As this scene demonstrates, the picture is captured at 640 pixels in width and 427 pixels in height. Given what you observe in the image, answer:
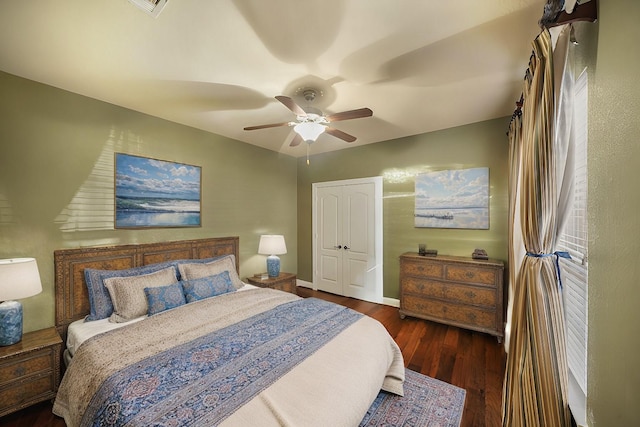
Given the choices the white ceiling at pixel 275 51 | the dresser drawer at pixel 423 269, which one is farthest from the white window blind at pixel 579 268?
the dresser drawer at pixel 423 269

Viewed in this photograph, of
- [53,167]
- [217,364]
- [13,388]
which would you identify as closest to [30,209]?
[53,167]

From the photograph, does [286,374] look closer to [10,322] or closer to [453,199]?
[10,322]

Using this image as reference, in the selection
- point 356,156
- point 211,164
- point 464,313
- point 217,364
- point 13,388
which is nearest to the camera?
point 217,364

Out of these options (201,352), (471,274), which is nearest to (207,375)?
(201,352)

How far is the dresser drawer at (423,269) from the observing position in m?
3.22

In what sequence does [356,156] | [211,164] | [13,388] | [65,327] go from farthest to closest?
1. [356,156]
2. [211,164]
3. [65,327]
4. [13,388]

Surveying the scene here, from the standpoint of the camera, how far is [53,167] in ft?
7.72

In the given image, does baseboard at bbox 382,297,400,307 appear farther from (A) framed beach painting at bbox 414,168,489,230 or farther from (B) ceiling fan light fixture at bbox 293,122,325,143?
(B) ceiling fan light fixture at bbox 293,122,325,143

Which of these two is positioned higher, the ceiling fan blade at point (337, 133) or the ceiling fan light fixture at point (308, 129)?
the ceiling fan blade at point (337, 133)

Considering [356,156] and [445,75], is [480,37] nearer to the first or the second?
[445,75]

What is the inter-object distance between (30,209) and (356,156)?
13.0 feet

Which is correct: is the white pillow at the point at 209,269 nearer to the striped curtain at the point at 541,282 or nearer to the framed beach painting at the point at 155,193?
the framed beach painting at the point at 155,193

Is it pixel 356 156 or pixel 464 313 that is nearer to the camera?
pixel 464 313

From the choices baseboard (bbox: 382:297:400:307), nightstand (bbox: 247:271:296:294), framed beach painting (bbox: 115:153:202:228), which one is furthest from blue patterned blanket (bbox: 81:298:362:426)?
baseboard (bbox: 382:297:400:307)
